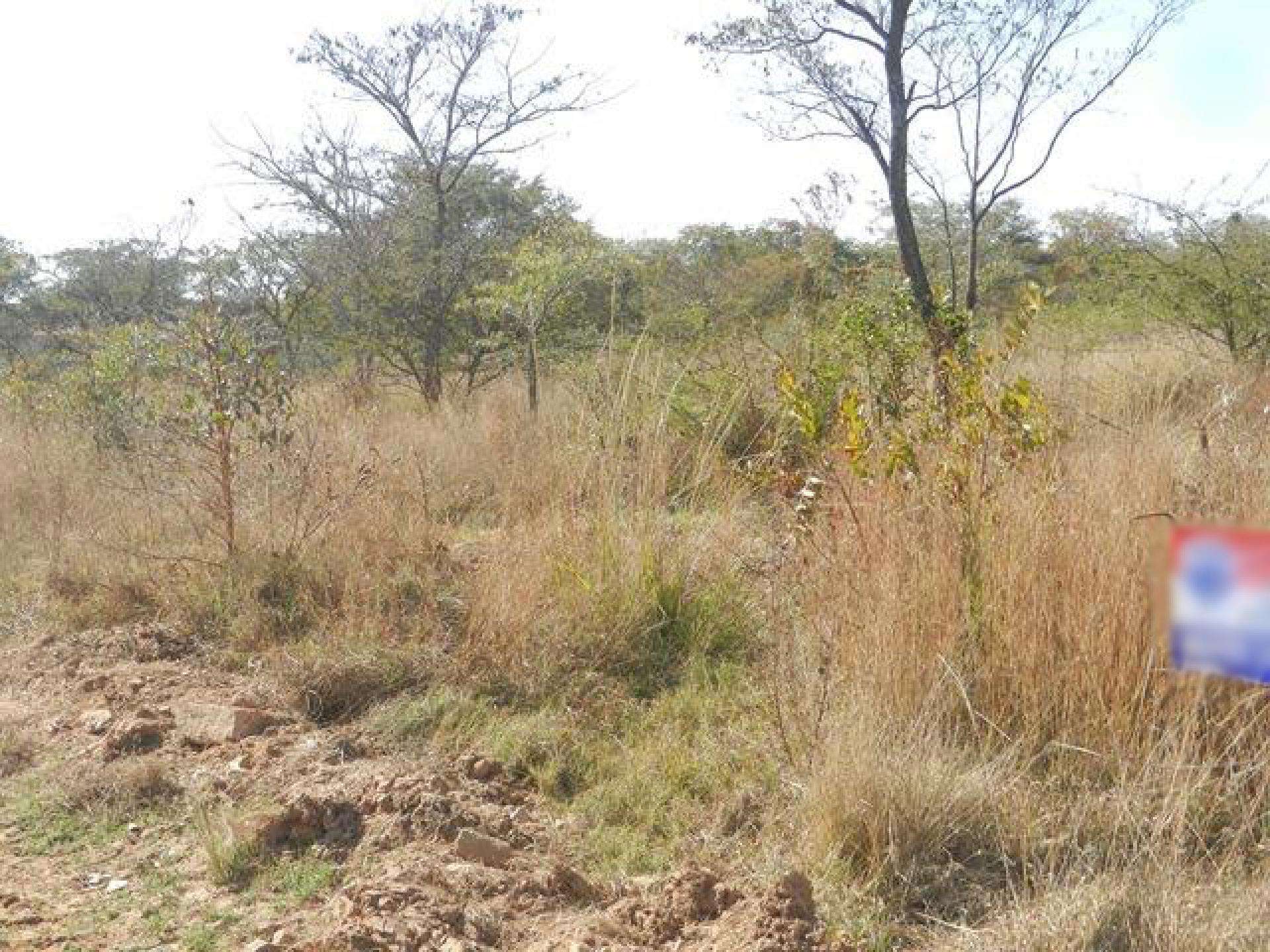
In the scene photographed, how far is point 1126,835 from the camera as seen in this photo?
2438 mm

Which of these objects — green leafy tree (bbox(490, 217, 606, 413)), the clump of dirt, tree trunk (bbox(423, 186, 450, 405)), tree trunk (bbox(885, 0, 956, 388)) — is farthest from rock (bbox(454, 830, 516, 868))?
tree trunk (bbox(423, 186, 450, 405))

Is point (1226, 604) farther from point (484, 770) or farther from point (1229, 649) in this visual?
point (484, 770)

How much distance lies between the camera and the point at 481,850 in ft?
9.35

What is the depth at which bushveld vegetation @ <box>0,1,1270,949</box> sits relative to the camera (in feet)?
8.48

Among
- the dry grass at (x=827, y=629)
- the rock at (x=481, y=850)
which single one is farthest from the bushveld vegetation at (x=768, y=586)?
the rock at (x=481, y=850)

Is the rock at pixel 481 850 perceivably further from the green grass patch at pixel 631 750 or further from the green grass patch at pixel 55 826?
the green grass patch at pixel 55 826

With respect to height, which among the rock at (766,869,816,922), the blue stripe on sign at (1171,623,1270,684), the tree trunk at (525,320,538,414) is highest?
the tree trunk at (525,320,538,414)

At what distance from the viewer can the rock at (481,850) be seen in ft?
9.34

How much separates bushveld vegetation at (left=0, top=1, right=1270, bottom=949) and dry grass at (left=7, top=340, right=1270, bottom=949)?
0.04 feet

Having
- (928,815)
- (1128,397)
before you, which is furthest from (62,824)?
(1128,397)

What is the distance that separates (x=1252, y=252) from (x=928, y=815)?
30.7 ft

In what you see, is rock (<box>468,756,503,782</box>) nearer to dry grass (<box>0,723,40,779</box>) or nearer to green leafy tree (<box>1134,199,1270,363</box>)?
dry grass (<box>0,723,40,779</box>)

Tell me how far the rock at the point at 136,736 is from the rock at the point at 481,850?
1.42 m

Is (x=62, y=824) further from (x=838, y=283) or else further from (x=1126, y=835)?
(x=838, y=283)
